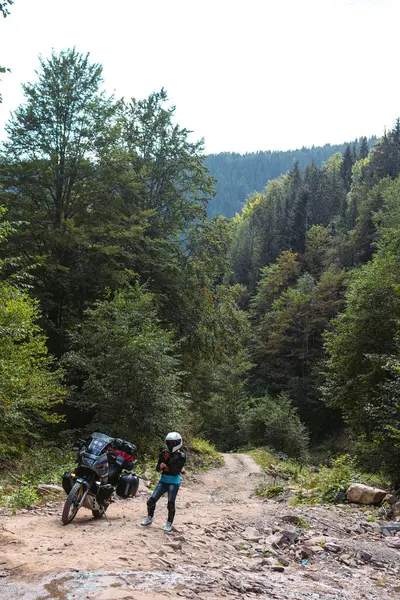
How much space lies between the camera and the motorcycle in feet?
22.2

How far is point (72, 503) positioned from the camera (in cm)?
673

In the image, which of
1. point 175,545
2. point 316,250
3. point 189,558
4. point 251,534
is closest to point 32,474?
point 251,534

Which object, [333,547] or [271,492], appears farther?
[271,492]

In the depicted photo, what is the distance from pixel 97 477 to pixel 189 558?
2.11 metres

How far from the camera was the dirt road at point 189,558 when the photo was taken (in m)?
4.20

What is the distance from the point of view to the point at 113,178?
2042cm

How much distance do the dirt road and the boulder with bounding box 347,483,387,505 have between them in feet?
2.91

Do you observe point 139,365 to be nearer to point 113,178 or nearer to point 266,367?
point 113,178

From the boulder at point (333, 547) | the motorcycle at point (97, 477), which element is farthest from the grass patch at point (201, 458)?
the boulder at point (333, 547)

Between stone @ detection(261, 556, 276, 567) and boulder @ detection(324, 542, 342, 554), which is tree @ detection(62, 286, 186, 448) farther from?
stone @ detection(261, 556, 276, 567)

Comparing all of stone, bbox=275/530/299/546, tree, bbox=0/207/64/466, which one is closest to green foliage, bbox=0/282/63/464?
tree, bbox=0/207/64/466

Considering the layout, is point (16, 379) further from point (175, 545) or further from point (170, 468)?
point (175, 545)

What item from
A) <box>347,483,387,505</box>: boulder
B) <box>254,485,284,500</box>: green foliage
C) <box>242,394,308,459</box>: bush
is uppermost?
<box>347,483,387,505</box>: boulder

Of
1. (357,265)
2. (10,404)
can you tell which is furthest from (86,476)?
Result: (357,265)
